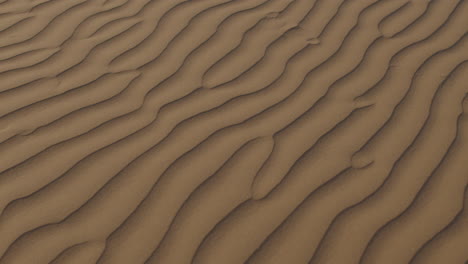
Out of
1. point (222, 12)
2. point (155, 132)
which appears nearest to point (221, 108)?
point (155, 132)

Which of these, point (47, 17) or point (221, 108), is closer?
point (221, 108)

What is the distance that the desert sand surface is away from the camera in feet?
8.72

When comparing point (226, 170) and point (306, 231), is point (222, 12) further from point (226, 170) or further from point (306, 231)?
point (306, 231)

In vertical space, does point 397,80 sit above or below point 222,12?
below

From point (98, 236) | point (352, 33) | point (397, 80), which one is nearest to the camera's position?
point (98, 236)

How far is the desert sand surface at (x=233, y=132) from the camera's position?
2.66 meters

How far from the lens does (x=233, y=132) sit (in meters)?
3.20

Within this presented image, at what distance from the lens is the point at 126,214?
8.97 feet

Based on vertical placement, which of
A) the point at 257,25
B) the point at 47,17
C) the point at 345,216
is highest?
the point at 47,17

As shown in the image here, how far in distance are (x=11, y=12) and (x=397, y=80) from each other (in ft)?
7.53

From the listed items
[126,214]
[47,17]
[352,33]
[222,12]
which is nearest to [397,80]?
[352,33]

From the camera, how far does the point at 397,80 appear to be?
11.9ft

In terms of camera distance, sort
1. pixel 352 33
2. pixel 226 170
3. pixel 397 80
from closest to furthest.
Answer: pixel 226 170, pixel 397 80, pixel 352 33

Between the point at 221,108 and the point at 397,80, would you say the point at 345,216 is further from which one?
the point at 397,80
